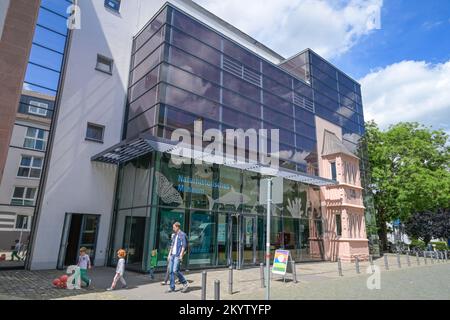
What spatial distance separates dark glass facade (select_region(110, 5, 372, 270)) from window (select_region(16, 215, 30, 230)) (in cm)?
385

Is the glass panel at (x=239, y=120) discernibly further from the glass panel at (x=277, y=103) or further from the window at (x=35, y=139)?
the window at (x=35, y=139)

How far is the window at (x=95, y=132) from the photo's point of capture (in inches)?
629

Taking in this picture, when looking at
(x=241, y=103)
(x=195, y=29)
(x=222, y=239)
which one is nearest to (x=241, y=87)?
(x=241, y=103)

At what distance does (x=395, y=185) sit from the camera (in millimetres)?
27203

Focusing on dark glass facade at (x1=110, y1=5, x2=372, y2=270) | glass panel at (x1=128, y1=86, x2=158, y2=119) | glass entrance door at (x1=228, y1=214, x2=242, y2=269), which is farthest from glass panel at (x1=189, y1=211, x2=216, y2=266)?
glass panel at (x1=128, y1=86, x2=158, y2=119)

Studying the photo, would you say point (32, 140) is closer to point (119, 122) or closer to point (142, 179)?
point (119, 122)

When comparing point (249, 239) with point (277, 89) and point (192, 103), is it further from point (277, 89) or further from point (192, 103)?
point (277, 89)

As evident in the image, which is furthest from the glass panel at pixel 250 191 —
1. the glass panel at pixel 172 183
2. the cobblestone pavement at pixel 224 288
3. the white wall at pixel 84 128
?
the white wall at pixel 84 128

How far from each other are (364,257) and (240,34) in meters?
19.6

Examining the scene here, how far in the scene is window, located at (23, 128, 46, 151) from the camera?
1419 centimetres

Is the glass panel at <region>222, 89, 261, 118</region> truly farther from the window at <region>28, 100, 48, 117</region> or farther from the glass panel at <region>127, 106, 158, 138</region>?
the window at <region>28, 100, 48, 117</region>

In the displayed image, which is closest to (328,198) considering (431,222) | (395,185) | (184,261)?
(395,185)

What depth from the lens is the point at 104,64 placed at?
17.5 m
